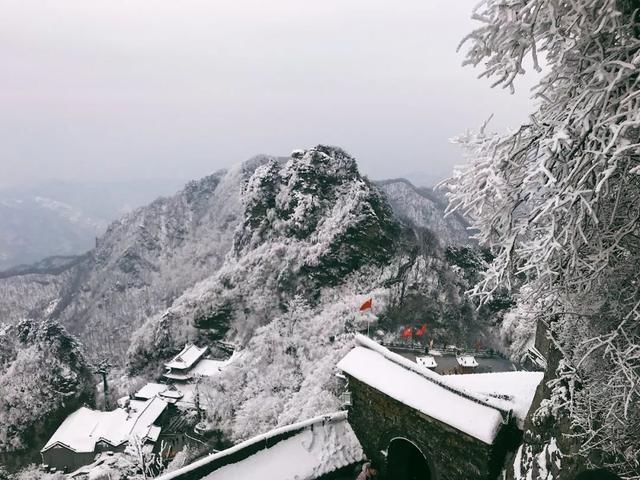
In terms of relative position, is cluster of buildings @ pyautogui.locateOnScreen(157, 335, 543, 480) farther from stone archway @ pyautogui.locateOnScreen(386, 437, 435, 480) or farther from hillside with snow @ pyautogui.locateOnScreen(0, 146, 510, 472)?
hillside with snow @ pyautogui.locateOnScreen(0, 146, 510, 472)

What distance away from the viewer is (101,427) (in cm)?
2967

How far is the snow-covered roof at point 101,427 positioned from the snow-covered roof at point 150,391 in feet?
9.86

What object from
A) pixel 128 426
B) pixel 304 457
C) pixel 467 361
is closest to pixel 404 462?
pixel 304 457

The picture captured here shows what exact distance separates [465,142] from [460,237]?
291ft

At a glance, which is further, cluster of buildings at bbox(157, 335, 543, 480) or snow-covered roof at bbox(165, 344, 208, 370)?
snow-covered roof at bbox(165, 344, 208, 370)

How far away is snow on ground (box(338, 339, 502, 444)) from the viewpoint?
7445 millimetres

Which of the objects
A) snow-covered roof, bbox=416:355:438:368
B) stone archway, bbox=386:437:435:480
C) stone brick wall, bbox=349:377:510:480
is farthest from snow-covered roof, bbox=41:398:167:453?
stone archway, bbox=386:437:435:480

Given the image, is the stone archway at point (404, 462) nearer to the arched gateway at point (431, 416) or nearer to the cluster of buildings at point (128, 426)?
the arched gateway at point (431, 416)

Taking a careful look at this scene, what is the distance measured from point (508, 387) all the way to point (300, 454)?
4586 mm

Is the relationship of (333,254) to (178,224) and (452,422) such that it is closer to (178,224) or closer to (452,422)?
(452,422)

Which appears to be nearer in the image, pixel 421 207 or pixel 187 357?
pixel 187 357

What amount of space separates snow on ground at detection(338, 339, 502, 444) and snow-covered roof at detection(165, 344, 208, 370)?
32.9 metres

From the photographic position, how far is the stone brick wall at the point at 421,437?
739 cm

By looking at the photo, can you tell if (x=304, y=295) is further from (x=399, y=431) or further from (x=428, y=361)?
(x=399, y=431)
